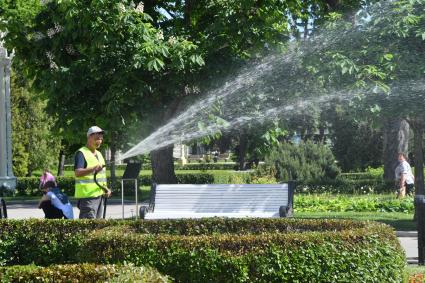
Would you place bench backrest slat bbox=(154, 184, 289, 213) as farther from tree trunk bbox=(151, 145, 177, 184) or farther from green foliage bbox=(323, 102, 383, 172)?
green foliage bbox=(323, 102, 383, 172)

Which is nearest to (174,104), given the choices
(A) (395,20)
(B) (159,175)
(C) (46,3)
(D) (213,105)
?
(D) (213,105)

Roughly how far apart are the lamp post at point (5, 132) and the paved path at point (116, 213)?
4.34 metres

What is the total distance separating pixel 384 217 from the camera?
53.5 ft

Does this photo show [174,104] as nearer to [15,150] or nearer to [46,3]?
[46,3]

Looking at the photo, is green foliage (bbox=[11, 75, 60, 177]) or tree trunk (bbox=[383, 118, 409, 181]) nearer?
tree trunk (bbox=[383, 118, 409, 181])

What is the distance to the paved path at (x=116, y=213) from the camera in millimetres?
11996

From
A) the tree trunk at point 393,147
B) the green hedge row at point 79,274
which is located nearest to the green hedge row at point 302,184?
the tree trunk at point 393,147

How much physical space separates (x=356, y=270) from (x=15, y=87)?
109 feet

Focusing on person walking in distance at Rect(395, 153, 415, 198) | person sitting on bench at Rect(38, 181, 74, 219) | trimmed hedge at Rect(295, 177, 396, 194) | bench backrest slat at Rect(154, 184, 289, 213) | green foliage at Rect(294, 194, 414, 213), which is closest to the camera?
person sitting on bench at Rect(38, 181, 74, 219)

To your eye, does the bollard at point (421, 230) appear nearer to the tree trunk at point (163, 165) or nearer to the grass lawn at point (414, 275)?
the grass lawn at point (414, 275)

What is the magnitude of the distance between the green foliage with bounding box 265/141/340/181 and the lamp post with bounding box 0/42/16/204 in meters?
10.5

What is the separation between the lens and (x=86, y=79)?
1529 cm

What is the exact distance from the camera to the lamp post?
100ft

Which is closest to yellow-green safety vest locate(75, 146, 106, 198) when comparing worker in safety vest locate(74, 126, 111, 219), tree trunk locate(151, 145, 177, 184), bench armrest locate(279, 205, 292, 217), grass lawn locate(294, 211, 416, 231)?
worker in safety vest locate(74, 126, 111, 219)
